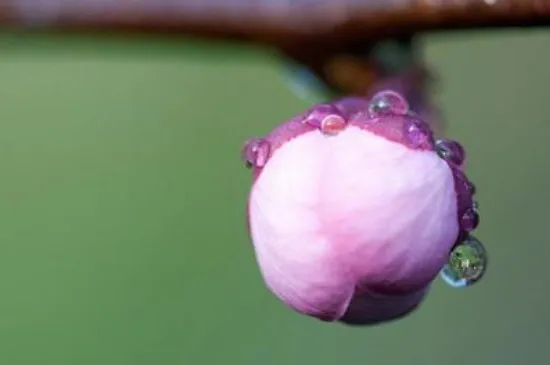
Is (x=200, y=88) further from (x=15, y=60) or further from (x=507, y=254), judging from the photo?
(x=507, y=254)

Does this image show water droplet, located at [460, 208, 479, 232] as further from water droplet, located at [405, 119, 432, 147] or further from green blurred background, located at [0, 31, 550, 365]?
green blurred background, located at [0, 31, 550, 365]

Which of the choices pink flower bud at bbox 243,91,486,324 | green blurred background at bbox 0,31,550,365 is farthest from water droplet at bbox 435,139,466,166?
green blurred background at bbox 0,31,550,365

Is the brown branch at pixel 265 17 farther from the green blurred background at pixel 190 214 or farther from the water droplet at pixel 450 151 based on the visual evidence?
the green blurred background at pixel 190 214

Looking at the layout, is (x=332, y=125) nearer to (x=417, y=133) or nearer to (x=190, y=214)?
(x=417, y=133)

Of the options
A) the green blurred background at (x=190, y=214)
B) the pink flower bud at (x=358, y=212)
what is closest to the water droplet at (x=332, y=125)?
the pink flower bud at (x=358, y=212)

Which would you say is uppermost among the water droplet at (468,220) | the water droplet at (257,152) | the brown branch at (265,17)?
the brown branch at (265,17)

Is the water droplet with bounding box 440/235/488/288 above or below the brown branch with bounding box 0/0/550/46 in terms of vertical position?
below

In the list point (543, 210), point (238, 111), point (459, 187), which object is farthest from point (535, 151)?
point (459, 187)

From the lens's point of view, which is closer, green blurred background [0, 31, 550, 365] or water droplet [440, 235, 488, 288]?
water droplet [440, 235, 488, 288]
